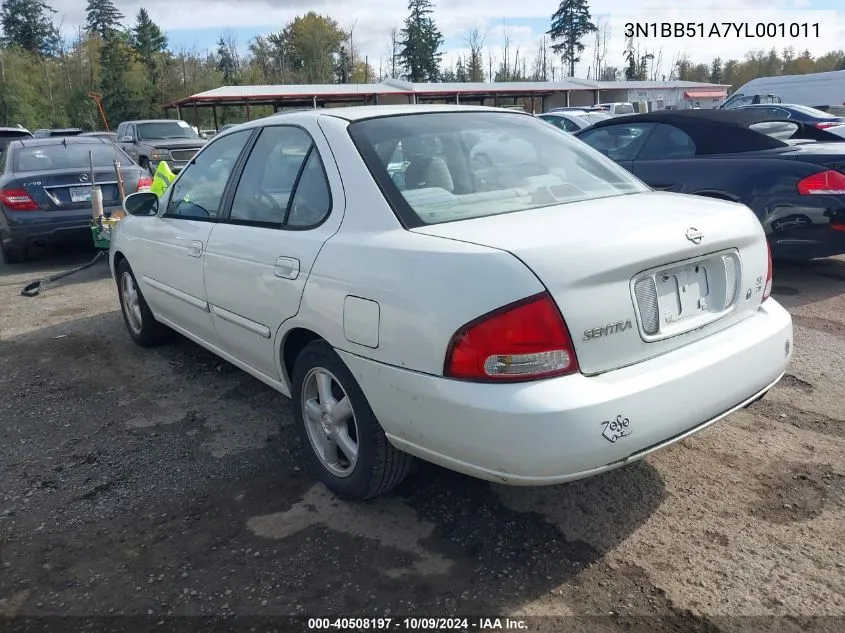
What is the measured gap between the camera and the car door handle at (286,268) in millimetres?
2969

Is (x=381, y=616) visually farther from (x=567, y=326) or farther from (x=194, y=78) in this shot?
(x=194, y=78)

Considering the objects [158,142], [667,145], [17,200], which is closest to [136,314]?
[17,200]

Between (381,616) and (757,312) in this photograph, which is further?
(757,312)

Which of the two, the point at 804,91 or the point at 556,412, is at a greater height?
the point at 804,91

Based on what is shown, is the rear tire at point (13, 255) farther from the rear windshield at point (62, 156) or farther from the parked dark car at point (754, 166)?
the parked dark car at point (754, 166)

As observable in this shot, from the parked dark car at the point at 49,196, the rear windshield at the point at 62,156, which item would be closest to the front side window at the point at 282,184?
the parked dark car at the point at 49,196

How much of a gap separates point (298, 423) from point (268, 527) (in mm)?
501

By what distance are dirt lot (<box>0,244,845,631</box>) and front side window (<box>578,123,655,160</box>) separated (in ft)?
11.9

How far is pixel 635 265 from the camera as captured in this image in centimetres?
238

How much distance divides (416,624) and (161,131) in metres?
18.2

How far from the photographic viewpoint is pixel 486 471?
7.66 ft

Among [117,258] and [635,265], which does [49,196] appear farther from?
[635,265]

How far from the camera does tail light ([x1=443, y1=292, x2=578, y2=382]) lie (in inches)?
87.4

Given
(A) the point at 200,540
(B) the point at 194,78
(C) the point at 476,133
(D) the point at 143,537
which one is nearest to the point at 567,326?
(C) the point at 476,133
